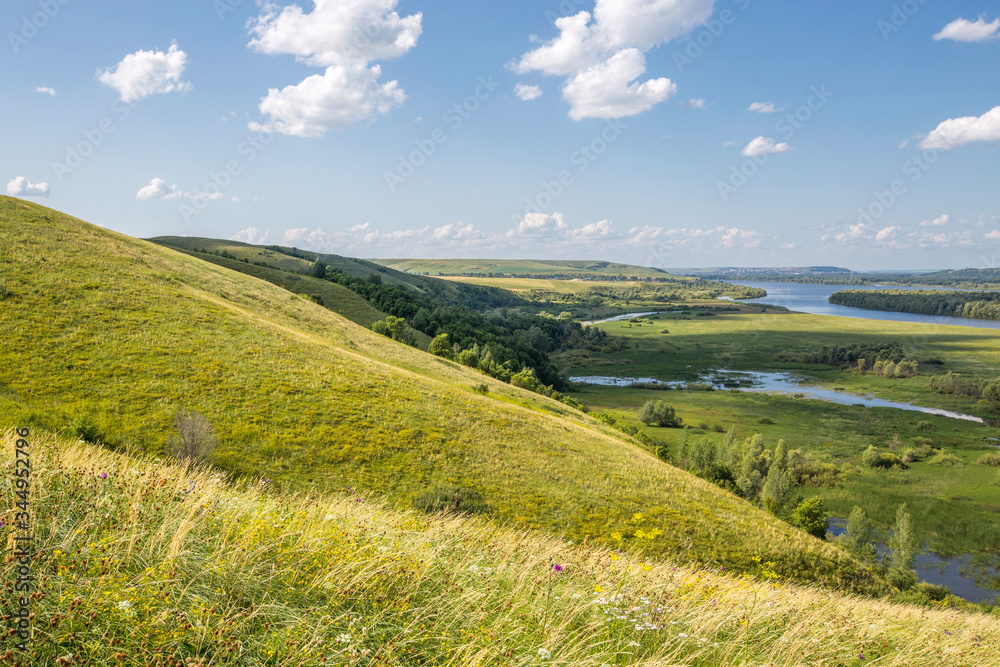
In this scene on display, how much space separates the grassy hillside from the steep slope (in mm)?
12699

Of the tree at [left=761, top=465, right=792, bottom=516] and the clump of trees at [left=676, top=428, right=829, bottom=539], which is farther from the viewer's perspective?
the tree at [left=761, top=465, right=792, bottom=516]

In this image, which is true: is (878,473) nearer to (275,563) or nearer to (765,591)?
(765,591)

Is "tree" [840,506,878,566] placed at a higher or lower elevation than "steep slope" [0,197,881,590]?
lower

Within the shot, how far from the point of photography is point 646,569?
26.0 feet

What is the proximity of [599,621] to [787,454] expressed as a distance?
7296cm

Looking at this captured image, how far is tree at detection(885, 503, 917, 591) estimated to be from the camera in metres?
37.2

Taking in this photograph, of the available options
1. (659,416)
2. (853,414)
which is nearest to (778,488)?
(659,416)

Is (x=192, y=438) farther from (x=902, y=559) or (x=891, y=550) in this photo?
(x=891, y=550)

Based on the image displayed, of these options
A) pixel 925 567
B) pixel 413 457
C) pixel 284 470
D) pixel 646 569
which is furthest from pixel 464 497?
pixel 925 567

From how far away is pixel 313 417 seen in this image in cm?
2380

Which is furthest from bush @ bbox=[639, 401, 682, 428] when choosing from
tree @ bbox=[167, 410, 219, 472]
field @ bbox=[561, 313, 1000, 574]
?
tree @ bbox=[167, 410, 219, 472]

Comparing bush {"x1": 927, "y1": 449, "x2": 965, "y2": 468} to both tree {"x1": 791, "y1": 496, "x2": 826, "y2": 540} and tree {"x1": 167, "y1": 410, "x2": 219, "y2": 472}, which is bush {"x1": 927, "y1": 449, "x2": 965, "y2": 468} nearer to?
tree {"x1": 791, "y1": 496, "x2": 826, "y2": 540}

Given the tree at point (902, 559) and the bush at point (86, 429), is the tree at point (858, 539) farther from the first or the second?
the bush at point (86, 429)

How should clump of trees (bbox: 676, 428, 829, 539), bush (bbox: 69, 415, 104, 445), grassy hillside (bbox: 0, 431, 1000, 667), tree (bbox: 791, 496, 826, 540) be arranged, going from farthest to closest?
clump of trees (bbox: 676, 428, 829, 539), tree (bbox: 791, 496, 826, 540), bush (bbox: 69, 415, 104, 445), grassy hillside (bbox: 0, 431, 1000, 667)
